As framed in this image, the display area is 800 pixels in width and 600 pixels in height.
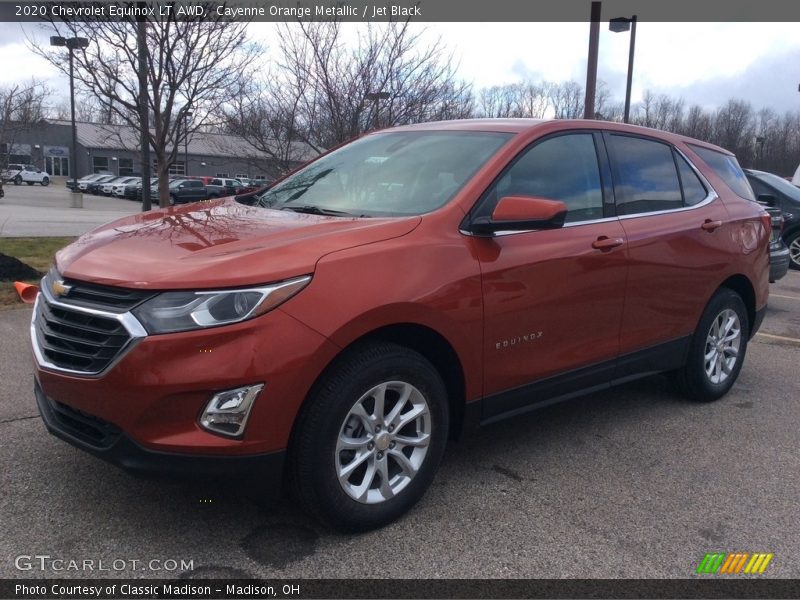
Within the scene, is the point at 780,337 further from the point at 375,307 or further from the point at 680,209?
the point at 375,307

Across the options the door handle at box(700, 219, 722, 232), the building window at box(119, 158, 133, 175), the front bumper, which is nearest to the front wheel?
the door handle at box(700, 219, 722, 232)

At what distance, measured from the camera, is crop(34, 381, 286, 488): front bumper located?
2.69 m

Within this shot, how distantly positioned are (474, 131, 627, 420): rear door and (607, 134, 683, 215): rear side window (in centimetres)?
14

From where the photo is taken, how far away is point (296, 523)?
3.19 metres

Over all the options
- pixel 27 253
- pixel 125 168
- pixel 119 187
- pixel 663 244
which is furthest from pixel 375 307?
pixel 125 168

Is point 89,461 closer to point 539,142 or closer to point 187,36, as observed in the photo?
point 539,142

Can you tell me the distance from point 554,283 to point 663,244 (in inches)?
43.7

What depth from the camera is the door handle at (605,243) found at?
13.0ft

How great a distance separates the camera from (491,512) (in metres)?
3.38

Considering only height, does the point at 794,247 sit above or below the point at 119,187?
above

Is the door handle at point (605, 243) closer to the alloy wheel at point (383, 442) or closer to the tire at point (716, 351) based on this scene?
the tire at point (716, 351)

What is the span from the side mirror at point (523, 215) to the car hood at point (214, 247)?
36 cm

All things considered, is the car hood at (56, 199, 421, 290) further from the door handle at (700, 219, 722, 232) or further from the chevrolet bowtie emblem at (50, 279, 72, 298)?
the door handle at (700, 219, 722, 232)

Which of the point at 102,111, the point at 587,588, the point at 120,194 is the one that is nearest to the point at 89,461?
the point at 587,588
